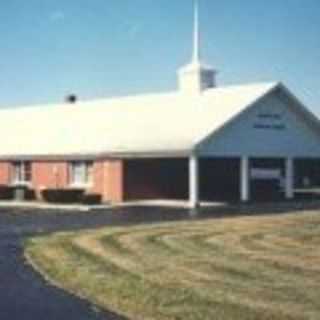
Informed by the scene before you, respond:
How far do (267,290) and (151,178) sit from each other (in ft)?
97.6

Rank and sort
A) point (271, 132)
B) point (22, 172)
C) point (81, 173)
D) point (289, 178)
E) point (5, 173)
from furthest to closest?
1. point (5, 173)
2. point (22, 172)
3. point (289, 178)
4. point (81, 173)
5. point (271, 132)

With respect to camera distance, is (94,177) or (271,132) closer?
(94,177)

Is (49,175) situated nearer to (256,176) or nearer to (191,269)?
(256,176)

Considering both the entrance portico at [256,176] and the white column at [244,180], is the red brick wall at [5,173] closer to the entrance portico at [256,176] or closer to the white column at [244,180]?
the entrance portico at [256,176]

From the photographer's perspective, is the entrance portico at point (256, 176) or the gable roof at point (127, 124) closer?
the gable roof at point (127, 124)

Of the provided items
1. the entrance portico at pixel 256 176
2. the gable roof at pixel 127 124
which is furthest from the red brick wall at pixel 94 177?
the entrance portico at pixel 256 176

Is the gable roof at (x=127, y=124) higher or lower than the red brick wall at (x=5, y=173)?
higher

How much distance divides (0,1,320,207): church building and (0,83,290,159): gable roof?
60 mm

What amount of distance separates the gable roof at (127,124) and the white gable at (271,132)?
0.62m

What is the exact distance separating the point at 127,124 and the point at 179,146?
6.84 meters

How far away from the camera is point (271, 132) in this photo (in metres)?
44.1

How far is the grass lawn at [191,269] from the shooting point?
12.6 metres

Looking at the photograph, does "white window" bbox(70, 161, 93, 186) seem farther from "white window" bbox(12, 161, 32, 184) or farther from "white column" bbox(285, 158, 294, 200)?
"white column" bbox(285, 158, 294, 200)

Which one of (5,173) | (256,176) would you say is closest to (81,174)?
(5,173)
